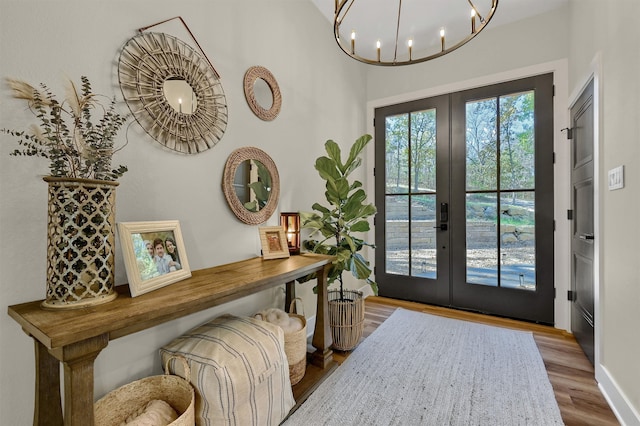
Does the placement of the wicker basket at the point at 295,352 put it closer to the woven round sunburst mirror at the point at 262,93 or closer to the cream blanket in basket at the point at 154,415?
the cream blanket in basket at the point at 154,415

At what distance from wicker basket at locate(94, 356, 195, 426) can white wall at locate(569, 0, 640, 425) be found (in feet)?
6.81

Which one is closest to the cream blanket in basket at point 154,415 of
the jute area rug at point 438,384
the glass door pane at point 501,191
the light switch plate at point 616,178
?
the jute area rug at point 438,384

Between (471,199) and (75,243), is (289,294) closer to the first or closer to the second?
(75,243)

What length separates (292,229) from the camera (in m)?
2.25

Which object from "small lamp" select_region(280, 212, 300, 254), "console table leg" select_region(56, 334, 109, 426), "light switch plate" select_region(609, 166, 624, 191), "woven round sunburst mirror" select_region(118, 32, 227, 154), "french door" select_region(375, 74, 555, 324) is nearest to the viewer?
"console table leg" select_region(56, 334, 109, 426)

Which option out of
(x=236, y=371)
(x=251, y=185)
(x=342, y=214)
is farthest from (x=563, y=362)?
(x=251, y=185)

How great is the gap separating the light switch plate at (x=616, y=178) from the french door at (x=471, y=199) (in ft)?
3.89

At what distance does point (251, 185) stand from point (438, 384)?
1.78 meters

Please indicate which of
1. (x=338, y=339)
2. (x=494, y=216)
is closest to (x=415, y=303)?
(x=494, y=216)

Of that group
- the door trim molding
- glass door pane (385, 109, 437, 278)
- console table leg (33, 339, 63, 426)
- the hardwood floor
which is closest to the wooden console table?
console table leg (33, 339, 63, 426)

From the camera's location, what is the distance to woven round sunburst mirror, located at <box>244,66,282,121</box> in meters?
1.99

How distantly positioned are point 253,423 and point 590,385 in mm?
2079

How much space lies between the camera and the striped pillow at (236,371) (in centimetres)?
125

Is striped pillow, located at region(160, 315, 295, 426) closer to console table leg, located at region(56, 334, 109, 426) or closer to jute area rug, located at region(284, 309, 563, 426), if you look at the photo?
jute area rug, located at region(284, 309, 563, 426)
